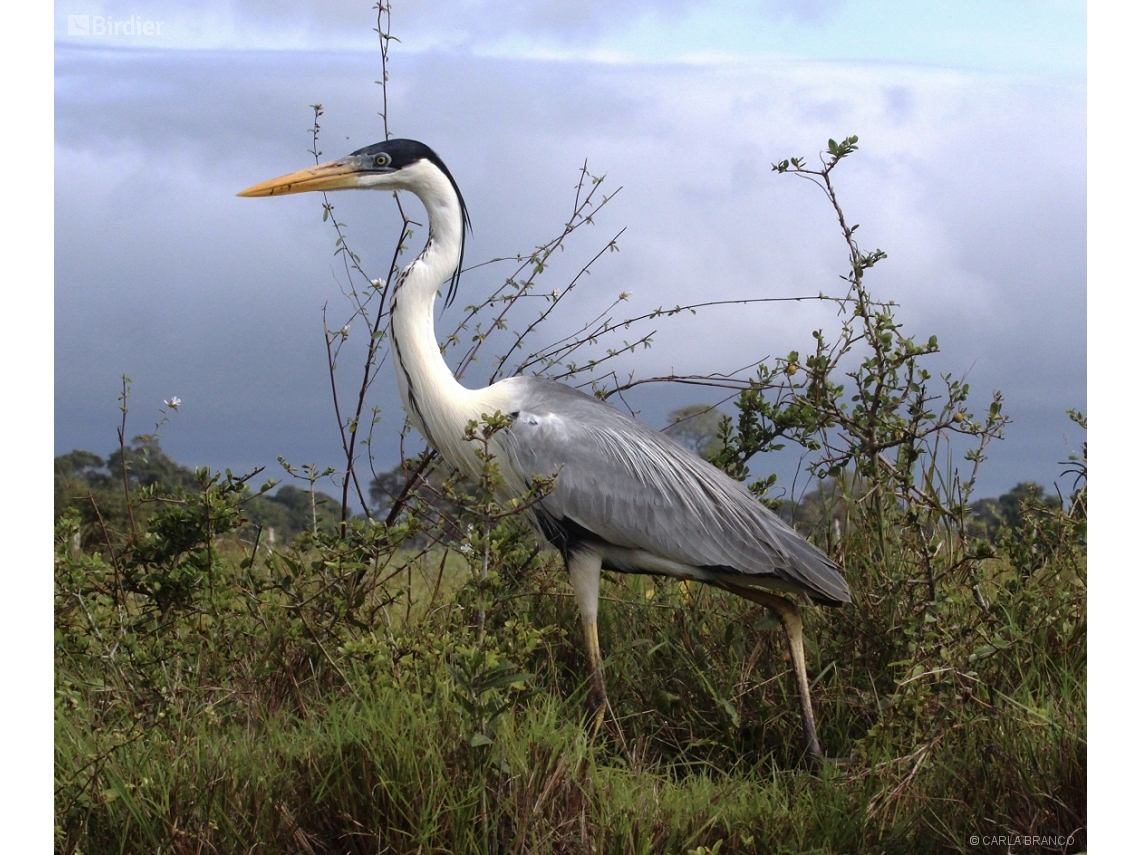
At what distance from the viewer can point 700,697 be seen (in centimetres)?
447

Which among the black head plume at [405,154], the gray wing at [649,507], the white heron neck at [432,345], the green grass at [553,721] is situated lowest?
the green grass at [553,721]

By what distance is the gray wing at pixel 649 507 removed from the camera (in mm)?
4449

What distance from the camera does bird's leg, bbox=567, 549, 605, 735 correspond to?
433 centimetres

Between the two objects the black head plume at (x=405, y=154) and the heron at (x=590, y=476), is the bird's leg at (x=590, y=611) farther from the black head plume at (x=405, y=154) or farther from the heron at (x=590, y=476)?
the black head plume at (x=405, y=154)

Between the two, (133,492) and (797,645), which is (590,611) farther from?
(133,492)

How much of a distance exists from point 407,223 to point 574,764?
3283 mm

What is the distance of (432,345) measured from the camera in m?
4.80

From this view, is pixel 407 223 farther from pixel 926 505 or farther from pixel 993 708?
pixel 993 708

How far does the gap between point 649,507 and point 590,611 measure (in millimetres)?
502

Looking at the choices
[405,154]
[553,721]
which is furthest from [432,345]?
[553,721]

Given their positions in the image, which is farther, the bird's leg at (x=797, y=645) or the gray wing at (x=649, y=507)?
the gray wing at (x=649, y=507)

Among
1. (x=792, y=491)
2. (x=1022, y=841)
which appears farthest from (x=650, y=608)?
(x=1022, y=841)

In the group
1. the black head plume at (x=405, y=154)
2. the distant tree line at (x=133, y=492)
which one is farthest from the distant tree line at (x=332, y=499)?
the black head plume at (x=405, y=154)
